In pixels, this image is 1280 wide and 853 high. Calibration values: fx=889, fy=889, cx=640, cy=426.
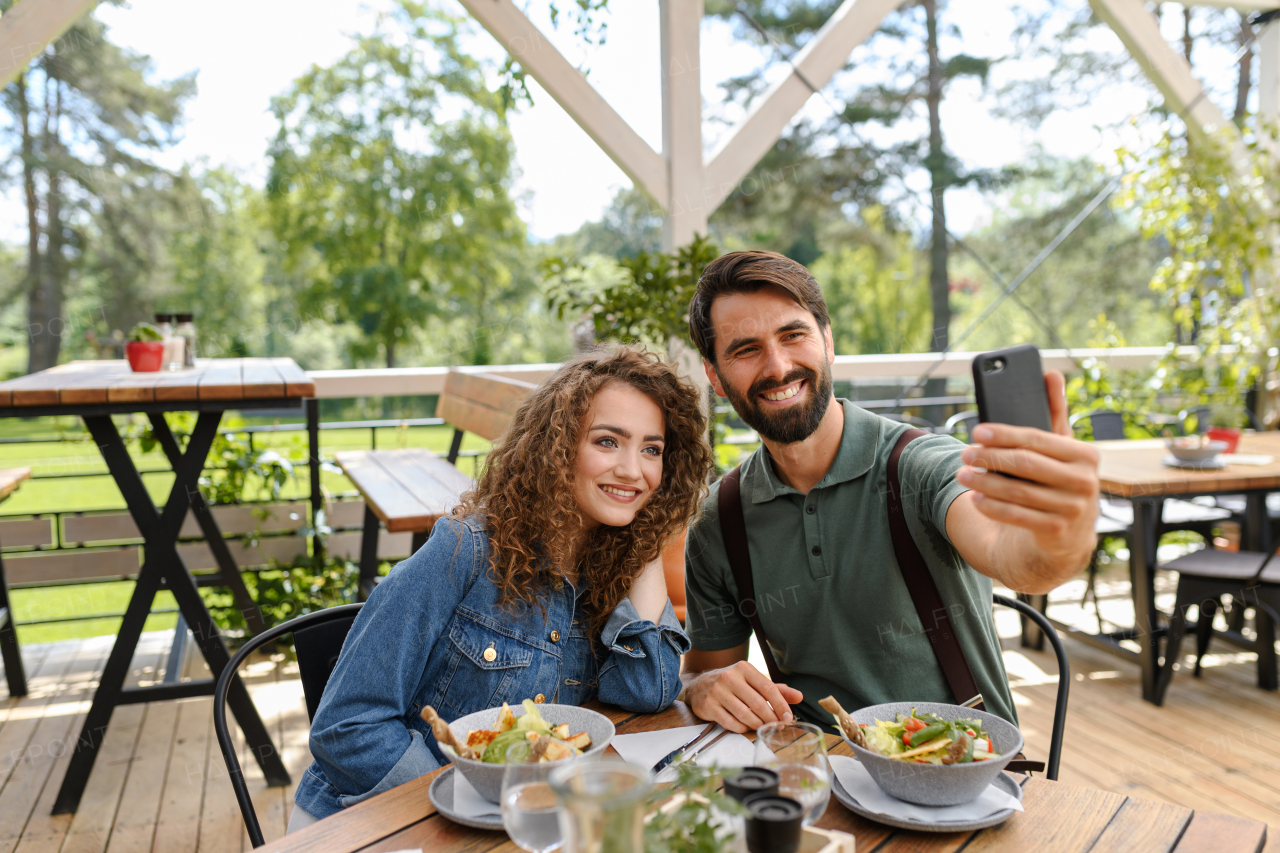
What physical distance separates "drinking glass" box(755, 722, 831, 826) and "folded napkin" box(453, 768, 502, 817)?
11.4 inches

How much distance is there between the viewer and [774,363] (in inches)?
59.4

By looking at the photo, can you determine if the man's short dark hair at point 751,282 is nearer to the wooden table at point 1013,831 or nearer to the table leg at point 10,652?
the wooden table at point 1013,831

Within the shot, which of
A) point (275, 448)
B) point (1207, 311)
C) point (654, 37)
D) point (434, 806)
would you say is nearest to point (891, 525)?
point (434, 806)

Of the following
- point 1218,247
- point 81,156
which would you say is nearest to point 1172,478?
point 1218,247

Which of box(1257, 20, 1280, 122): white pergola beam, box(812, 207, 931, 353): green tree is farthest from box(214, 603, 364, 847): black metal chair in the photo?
box(812, 207, 931, 353): green tree

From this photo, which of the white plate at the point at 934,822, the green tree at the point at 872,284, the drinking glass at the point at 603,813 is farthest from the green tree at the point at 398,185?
the drinking glass at the point at 603,813

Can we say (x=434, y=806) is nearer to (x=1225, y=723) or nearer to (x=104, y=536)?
(x=1225, y=723)

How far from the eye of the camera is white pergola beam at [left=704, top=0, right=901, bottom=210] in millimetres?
3604

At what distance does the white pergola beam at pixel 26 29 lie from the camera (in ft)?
9.59

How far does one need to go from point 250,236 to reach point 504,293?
4.85 m

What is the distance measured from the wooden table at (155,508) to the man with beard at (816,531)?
127 centimetres

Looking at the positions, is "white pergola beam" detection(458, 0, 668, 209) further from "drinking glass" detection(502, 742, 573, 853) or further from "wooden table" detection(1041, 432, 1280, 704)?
"drinking glass" detection(502, 742, 573, 853)

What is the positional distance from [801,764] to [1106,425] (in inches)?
156

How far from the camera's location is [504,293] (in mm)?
18281
